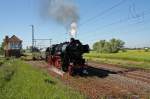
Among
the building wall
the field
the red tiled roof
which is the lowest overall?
the field

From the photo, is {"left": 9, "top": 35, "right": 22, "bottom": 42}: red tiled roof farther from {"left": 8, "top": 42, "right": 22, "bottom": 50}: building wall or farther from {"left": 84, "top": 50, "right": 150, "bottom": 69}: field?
{"left": 84, "top": 50, "right": 150, "bottom": 69}: field

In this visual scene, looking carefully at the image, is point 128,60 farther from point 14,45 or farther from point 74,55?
point 14,45

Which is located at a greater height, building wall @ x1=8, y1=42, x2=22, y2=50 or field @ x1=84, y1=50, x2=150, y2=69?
building wall @ x1=8, y1=42, x2=22, y2=50

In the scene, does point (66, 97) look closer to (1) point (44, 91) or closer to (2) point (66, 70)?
(1) point (44, 91)

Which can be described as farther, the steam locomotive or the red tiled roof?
the red tiled roof

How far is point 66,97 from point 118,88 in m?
4.77

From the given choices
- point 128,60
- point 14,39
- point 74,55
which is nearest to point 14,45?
point 14,39

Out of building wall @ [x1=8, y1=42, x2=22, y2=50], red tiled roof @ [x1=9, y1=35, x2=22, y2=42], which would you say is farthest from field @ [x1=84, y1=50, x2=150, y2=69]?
red tiled roof @ [x1=9, y1=35, x2=22, y2=42]

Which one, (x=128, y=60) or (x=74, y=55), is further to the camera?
(x=128, y=60)

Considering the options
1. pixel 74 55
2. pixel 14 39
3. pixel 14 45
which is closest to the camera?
pixel 74 55

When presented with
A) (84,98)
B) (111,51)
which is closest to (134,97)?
(84,98)

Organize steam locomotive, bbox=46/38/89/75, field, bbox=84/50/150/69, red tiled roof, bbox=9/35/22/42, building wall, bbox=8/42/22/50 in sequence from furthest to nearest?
red tiled roof, bbox=9/35/22/42
building wall, bbox=8/42/22/50
field, bbox=84/50/150/69
steam locomotive, bbox=46/38/89/75

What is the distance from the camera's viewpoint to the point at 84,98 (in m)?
15.0

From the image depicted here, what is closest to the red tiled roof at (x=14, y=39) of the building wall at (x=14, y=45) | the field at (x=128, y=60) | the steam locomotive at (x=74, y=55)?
the building wall at (x=14, y=45)
